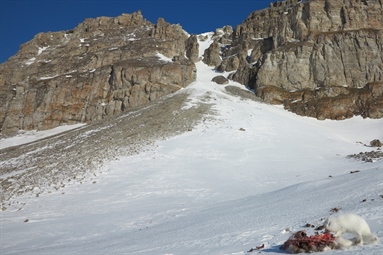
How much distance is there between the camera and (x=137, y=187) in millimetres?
25250

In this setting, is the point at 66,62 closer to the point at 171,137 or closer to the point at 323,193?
the point at 171,137

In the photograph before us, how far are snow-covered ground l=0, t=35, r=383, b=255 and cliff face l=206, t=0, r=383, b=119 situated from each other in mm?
24878

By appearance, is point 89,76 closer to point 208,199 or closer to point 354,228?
point 208,199

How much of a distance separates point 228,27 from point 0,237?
126995 mm

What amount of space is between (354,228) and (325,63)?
7358 centimetres

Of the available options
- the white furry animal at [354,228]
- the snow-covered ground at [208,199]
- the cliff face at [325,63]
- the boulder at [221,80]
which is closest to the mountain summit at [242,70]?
the cliff face at [325,63]

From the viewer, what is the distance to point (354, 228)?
7.50m

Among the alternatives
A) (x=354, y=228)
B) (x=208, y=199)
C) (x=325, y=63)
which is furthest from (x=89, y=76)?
(x=354, y=228)

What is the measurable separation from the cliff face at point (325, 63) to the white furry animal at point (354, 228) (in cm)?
6040

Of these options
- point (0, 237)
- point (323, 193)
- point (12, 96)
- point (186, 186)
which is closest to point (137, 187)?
point (186, 186)

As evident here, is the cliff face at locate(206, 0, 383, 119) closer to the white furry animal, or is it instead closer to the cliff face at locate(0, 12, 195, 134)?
the cliff face at locate(0, 12, 195, 134)

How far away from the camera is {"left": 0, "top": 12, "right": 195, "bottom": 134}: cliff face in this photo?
251 feet

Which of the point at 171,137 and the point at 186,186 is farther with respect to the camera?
the point at 171,137

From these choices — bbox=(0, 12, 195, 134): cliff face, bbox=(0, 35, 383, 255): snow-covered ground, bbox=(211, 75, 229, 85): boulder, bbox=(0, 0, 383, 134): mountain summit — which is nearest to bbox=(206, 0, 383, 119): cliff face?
bbox=(0, 0, 383, 134): mountain summit
